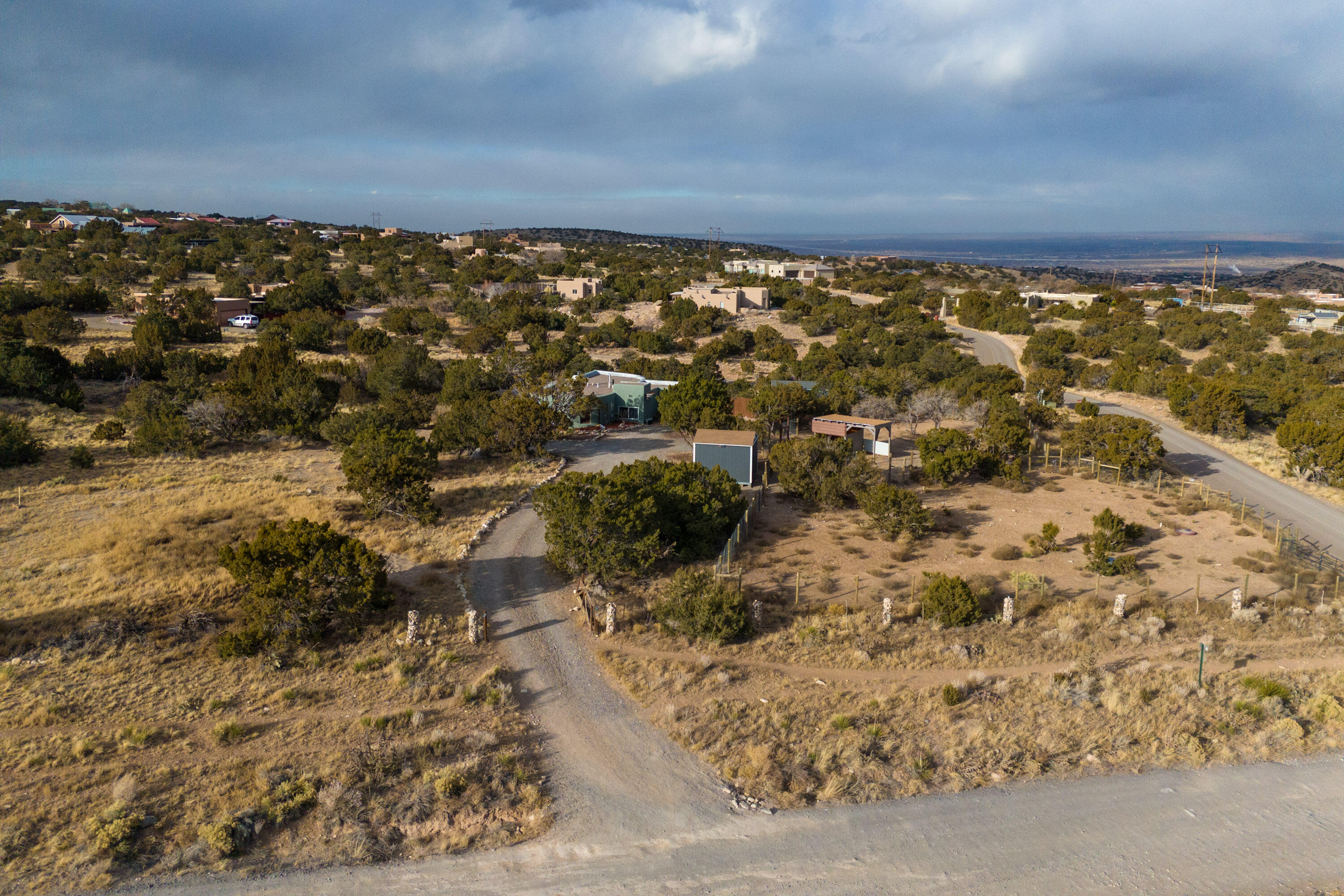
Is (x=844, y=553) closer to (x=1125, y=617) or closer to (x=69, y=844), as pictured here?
(x=1125, y=617)

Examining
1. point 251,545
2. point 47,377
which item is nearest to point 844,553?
point 251,545

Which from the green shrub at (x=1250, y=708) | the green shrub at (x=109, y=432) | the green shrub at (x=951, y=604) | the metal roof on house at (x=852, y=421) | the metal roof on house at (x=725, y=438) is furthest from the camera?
the metal roof on house at (x=852, y=421)

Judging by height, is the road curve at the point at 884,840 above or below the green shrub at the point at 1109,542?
below

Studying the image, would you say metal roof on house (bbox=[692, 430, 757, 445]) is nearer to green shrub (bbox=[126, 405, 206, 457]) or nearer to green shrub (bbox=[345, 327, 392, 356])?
green shrub (bbox=[126, 405, 206, 457])

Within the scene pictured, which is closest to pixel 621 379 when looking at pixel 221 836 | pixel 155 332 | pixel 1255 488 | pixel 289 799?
pixel 155 332

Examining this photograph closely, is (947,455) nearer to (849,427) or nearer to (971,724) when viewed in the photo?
(849,427)

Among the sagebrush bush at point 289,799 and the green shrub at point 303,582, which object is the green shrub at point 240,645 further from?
the sagebrush bush at point 289,799

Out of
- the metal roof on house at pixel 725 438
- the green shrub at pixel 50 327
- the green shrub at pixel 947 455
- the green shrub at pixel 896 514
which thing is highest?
the green shrub at pixel 50 327

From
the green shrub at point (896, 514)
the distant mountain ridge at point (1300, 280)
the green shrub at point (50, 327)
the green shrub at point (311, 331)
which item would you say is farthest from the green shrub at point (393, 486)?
the distant mountain ridge at point (1300, 280)

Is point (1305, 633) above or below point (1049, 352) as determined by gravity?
below
